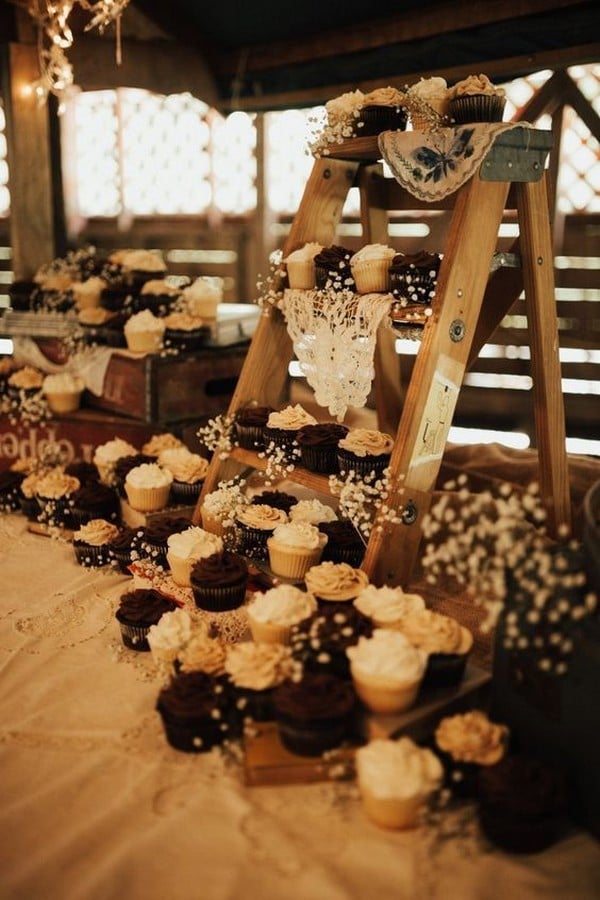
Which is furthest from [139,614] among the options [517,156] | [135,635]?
[517,156]

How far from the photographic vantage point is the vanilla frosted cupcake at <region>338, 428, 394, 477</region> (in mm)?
2664

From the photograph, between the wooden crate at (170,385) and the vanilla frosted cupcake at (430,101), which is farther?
the wooden crate at (170,385)

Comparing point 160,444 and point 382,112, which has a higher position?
point 382,112

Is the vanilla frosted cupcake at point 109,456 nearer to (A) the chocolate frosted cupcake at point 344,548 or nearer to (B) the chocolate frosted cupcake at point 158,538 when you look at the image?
(B) the chocolate frosted cupcake at point 158,538

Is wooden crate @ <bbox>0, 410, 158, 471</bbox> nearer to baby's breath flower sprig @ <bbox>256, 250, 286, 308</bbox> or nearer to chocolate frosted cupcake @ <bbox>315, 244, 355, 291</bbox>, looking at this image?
baby's breath flower sprig @ <bbox>256, 250, 286, 308</bbox>

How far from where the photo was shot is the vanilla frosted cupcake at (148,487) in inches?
132

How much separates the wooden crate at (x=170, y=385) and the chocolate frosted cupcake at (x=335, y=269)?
1.31 m

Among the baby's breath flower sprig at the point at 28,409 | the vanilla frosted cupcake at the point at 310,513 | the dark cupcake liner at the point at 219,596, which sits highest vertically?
the baby's breath flower sprig at the point at 28,409

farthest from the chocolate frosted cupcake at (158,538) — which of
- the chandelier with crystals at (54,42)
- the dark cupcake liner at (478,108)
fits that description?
the chandelier with crystals at (54,42)

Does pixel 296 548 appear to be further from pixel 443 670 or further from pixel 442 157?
pixel 442 157

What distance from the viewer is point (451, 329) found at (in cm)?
250

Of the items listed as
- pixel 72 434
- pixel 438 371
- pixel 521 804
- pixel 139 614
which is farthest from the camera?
pixel 72 434

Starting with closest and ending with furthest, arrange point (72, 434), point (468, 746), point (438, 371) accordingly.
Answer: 1. point (468, 746)
2. point (438, 371)
3. point (72, 434)

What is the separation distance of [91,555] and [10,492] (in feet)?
3.02
